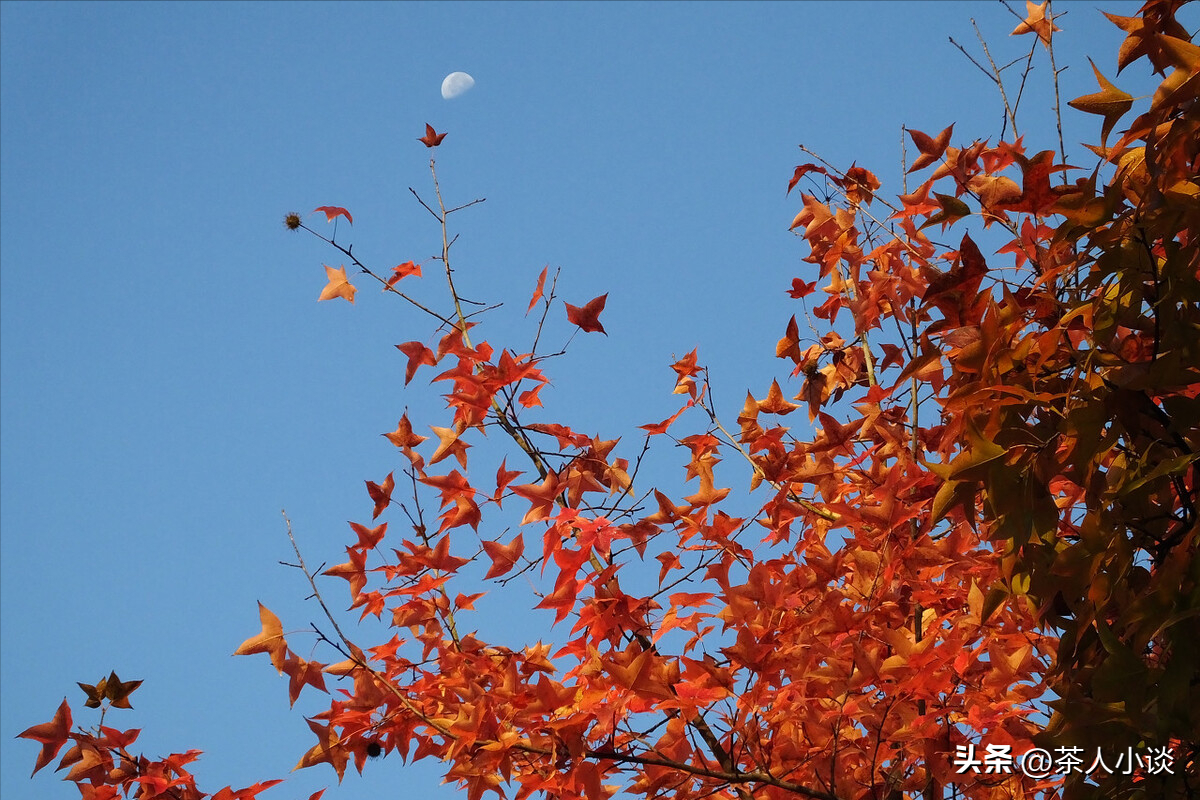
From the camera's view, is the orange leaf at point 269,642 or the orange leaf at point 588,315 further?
the orange leaf at point 588,315

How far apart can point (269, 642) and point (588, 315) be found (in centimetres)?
128

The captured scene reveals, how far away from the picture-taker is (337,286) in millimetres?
3662

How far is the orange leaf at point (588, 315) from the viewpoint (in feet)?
9.95

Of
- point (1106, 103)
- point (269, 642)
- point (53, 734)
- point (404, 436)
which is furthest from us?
point (404, 436)

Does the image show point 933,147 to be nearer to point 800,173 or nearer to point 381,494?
point 800,173

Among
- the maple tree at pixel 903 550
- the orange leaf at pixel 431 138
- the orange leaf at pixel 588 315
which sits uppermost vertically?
the orange leaf at pixel 431 138

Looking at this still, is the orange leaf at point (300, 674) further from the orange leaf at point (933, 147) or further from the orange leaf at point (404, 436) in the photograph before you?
the orange leaf at point (933, 147)

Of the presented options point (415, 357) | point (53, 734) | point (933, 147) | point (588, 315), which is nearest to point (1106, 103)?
point (933, 147)

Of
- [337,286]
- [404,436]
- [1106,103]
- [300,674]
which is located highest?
[337,286]

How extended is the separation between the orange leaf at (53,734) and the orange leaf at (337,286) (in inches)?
61.4

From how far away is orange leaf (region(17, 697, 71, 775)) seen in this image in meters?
2.77

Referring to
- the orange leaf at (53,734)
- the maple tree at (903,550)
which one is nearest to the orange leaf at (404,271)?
the maple tree at (903,550)

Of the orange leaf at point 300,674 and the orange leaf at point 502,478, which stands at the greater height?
the orange leaf at point 502,478

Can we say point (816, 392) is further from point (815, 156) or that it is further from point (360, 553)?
point (360, 553)
